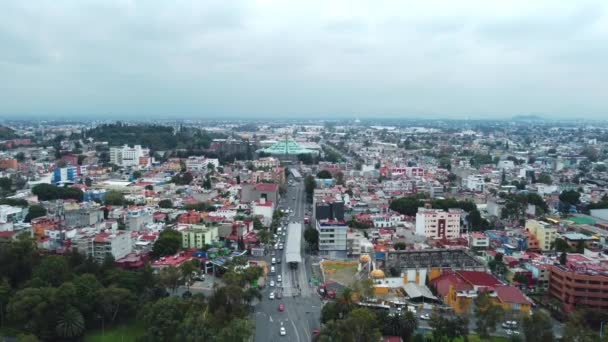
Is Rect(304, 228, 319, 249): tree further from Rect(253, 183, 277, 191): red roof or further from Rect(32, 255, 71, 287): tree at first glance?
Rect(32, 255, 71, 287): tree

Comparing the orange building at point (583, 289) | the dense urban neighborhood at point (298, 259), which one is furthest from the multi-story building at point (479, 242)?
the orange building at point (583, 289)

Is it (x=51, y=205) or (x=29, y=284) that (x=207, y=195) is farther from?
(x=29, y=284)

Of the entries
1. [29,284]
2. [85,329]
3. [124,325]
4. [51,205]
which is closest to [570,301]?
[124,325]

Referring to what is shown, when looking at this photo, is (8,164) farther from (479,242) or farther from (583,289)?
(583,289)

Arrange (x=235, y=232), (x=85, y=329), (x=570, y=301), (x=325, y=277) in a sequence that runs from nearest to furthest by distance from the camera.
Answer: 1. (x=85, y=329)
2. (x=570, y=301)
3. (x=325, y=277)
4. (x=235, y=232)

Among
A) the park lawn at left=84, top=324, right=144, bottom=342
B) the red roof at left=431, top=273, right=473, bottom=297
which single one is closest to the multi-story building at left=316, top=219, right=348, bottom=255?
the red roof at left=431, top=273, right=473, bottom=297

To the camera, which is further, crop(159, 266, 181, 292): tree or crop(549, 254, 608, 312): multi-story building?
crop(159, 266, 181, 292): tree
